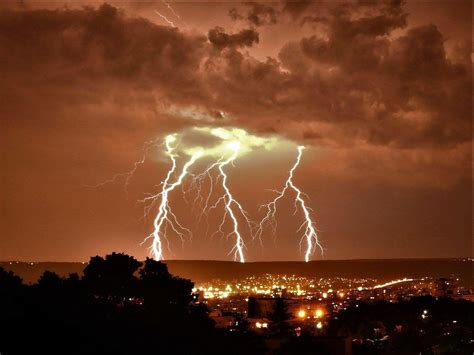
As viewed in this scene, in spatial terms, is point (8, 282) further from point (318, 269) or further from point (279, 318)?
point (318, 269)

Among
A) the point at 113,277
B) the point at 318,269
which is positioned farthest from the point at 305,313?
the point at 318,269

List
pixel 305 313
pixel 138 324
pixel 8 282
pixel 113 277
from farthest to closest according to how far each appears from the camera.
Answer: pixel 305 313
pixel 113 277
pixel 8 282
pixel 138 324

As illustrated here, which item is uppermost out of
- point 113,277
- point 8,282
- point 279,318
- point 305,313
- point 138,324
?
point 113,277

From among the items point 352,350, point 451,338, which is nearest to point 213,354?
point 352,350

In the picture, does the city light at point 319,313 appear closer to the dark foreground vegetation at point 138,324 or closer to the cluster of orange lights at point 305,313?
the cluster of orange lights at point 305,313

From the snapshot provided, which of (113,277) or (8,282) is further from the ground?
(113,277)

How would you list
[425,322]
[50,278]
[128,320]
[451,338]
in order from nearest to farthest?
[128,320], [50,278], [451,338], [425,322]

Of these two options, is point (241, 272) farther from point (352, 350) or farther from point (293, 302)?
point (352, 350)

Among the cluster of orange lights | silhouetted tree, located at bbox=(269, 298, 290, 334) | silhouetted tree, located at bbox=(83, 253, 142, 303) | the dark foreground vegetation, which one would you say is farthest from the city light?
silhouetted tree, located at bbox=(83, 253, 142, 303)
